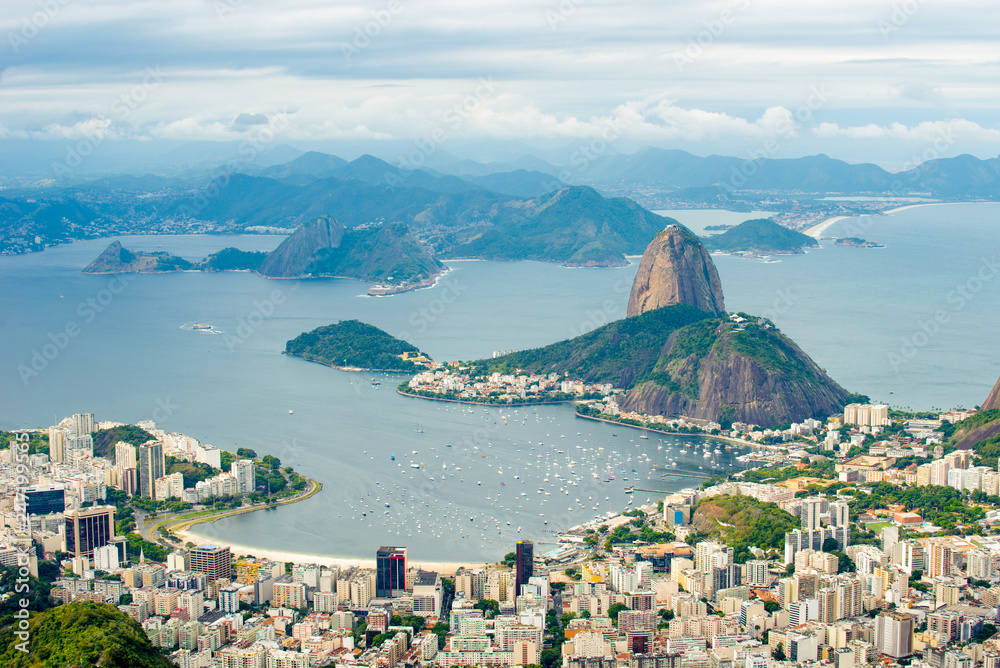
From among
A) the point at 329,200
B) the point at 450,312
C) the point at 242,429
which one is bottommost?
the point at 242,429

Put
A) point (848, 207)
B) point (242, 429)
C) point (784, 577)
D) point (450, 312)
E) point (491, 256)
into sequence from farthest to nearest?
point (848, 207) → point (491, 256) → point (450, 312) → point (242, 429) → point (784, 577)

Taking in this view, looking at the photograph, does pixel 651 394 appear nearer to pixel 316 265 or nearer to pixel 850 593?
pixel 850 593

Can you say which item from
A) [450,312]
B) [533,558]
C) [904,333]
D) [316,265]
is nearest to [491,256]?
[316,265]

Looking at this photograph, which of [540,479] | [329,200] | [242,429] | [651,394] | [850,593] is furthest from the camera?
[329,200]

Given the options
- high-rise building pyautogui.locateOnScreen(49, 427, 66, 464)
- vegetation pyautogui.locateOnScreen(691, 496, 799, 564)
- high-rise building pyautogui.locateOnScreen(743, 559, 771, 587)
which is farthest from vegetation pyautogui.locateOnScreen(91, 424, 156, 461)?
high-rise building pyautogui.locateOnScreen(743, 559, 771, 587)

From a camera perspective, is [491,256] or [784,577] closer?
[784,577]

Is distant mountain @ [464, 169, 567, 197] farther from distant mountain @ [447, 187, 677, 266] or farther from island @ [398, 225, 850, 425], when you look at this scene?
island @ [398, 225, 850, 425]

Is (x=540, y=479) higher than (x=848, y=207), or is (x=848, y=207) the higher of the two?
(x=848, y=207)
